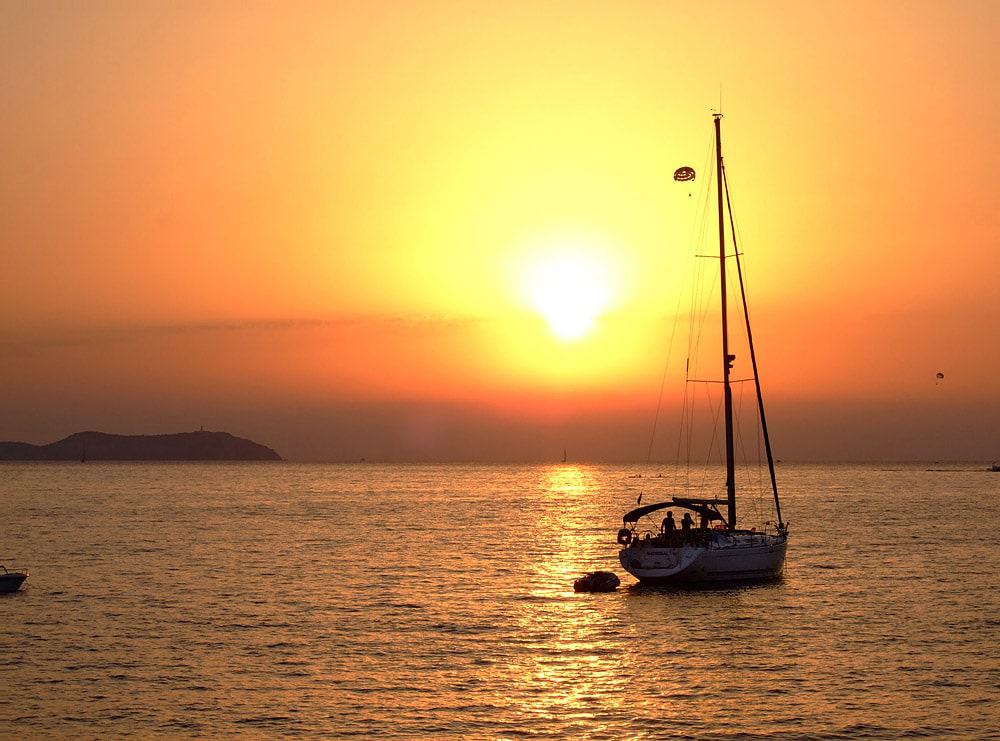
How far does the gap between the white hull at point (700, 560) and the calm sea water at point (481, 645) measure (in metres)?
1.29

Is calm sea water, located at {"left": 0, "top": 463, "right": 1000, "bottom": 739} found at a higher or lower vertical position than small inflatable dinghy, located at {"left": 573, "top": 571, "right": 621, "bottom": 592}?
lower

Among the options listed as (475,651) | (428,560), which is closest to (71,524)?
(428,560)

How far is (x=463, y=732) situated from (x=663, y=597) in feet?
93.8

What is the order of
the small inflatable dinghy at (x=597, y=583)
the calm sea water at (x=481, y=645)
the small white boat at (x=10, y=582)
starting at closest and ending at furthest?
the calm sea water at (x=481, y=645) < the small white boat at (x=10, y=582) < the small inflatable dinghy at (x=597, y=583)

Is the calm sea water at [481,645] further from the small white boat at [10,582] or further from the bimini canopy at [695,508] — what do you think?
the bimini canopy at [695,508]

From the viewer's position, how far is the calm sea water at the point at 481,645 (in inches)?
1247

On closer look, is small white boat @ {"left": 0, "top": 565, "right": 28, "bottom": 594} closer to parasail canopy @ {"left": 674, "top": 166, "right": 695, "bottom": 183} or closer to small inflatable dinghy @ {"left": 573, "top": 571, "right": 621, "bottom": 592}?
small inflatable dinghy @ {"left": 573, "top": 571, "right": 621, "bottom": 592}

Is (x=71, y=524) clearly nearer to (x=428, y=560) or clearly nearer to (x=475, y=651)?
(x=428, y=560)

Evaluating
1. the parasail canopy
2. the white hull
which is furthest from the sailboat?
→ the parasail canopy

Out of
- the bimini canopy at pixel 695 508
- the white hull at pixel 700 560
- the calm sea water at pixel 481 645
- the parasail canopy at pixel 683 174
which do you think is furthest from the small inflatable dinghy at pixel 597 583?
the parasail canopy at pixel 683 174

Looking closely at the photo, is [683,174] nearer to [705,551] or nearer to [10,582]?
[705,551]

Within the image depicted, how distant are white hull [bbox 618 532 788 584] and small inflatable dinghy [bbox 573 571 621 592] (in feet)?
3.61

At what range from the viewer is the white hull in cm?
5819

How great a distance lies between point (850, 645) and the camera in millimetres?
43094
